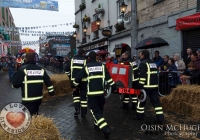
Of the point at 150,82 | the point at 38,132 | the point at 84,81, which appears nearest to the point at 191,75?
the point at 150,82

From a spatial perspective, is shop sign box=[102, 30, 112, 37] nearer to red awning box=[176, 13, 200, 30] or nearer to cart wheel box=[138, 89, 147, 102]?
red awning box=[176, 13, 200, 30]

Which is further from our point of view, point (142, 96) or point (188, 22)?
point (188, 22)

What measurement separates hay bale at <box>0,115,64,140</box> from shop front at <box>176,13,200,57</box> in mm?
8423

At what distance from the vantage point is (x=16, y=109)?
3180 mm

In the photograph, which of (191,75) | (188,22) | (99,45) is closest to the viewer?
(191,75)

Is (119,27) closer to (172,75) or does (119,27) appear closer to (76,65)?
(172,75)

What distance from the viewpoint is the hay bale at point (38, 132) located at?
3154 millimetres

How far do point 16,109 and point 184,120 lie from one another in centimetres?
466

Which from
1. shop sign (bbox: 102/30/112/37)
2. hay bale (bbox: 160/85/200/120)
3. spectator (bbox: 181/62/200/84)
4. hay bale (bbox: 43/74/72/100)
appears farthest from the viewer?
shop sign (bbox: 102/30/112/37)

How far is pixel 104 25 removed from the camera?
1981 cm

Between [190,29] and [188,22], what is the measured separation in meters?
0.48

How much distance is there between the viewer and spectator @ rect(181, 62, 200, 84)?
723 cm

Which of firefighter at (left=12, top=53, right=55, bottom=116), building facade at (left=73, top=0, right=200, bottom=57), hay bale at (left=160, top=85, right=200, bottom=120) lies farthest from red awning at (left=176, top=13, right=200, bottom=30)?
firefighter at (left=12, top=53, right=55, bottom=116)

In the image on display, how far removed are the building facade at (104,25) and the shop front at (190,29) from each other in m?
4.08
